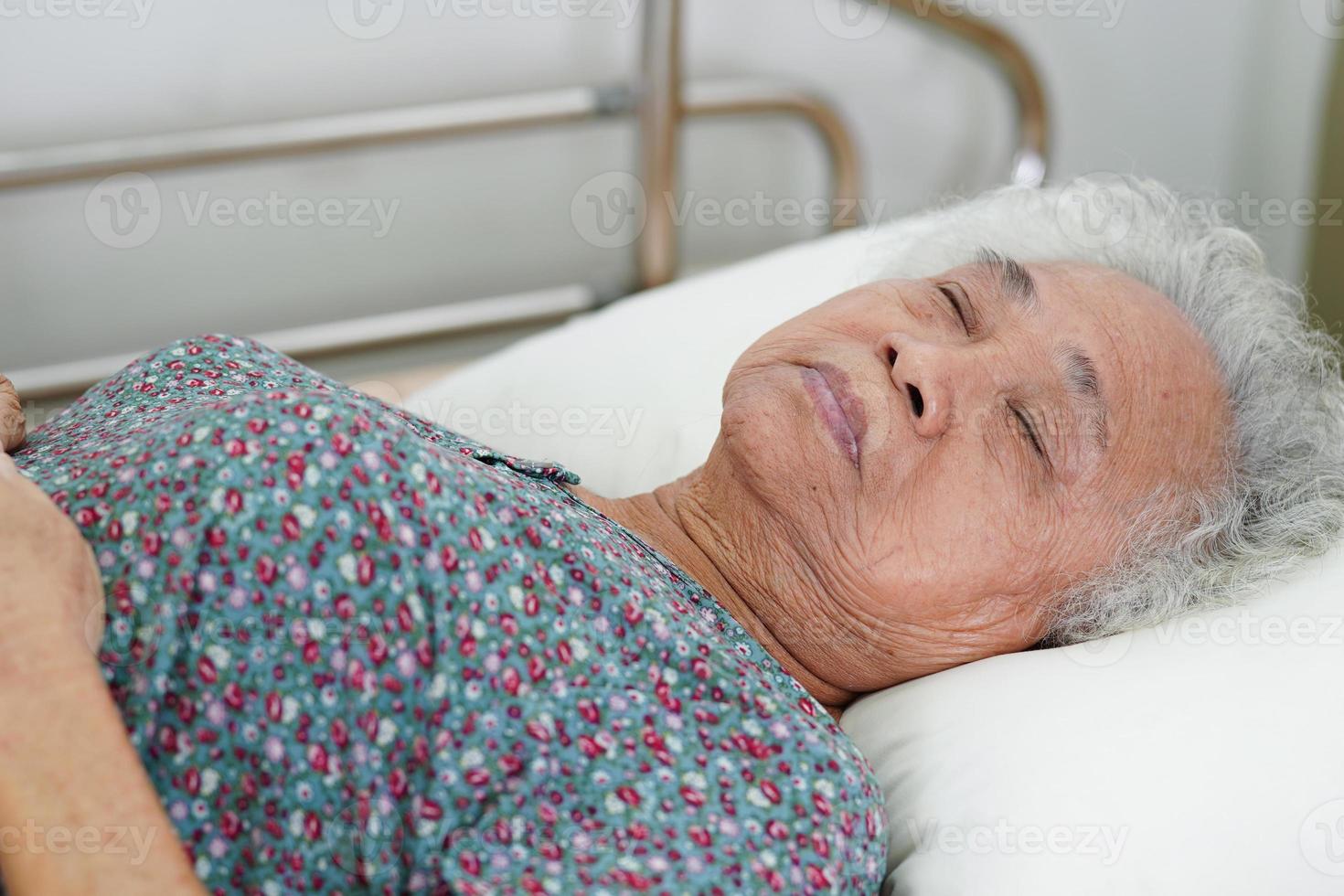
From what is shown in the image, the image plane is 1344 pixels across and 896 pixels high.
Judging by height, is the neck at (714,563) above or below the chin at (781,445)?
below

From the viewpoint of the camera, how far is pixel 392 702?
85cm

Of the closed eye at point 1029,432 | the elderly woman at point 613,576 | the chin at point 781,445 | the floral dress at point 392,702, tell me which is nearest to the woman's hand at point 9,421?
the elderly woman at point 613,576

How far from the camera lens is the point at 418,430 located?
1170 mm

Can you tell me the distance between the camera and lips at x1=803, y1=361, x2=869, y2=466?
109cm

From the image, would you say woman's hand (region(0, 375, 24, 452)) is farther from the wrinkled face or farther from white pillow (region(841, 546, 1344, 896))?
white pillow (region(841, 546, 1344, 896))

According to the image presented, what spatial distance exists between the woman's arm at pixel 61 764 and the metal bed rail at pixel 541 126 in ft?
3.40

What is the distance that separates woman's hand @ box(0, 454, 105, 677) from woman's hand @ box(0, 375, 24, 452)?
311mm

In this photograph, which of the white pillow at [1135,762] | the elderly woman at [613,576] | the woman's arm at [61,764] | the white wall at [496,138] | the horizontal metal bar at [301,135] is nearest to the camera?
the woman's arm at [61,764]

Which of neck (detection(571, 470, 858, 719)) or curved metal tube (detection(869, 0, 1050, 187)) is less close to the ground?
curved metal tube (detection(869, 0, 1050, 187))

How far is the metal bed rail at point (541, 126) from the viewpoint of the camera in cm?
170

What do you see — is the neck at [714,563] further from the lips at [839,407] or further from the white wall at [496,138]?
the white wall at [496,138]

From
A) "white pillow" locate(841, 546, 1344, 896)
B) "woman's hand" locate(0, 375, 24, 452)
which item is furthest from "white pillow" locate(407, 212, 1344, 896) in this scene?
"woman's hand" locate(0, 375, 24, 452)

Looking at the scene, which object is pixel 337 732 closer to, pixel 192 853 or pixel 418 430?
pixel 192 853

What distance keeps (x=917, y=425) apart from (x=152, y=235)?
1.27 meters
